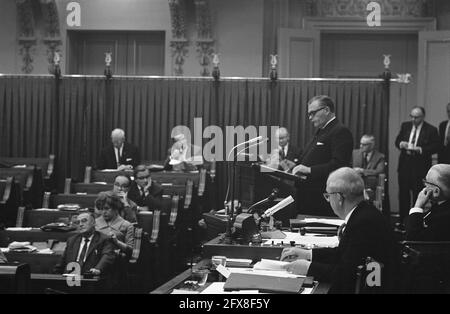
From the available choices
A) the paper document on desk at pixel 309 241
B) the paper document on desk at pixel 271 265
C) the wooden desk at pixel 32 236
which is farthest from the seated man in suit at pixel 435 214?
the wooden desk at pixel 32 236

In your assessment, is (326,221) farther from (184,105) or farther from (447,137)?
(184,105)

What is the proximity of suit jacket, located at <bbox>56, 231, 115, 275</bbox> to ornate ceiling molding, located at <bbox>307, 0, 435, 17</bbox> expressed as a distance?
710cm

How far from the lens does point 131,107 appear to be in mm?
12008

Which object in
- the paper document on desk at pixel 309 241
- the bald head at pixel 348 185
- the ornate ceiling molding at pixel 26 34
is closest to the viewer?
the bald head at pixel 348 185

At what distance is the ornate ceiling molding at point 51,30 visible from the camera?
41.3 ft

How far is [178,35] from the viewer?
41.2 ft

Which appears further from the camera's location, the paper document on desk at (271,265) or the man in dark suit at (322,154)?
the man in dark suit at (322,154)

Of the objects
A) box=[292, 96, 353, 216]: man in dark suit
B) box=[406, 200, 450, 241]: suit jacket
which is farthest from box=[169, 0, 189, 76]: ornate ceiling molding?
box=[406, 200, 450, 241]: suit jacket

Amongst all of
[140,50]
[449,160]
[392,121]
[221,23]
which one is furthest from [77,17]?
[449,160]


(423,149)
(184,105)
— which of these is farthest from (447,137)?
(184,105)

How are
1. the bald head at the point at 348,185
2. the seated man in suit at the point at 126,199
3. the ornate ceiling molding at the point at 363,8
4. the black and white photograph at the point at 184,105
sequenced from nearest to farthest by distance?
the bald head at the point at 348,185, the seated man in suit at the point at 126,199, the black and white photograph at the point at 184,105, the ornate ceiling molding at the point at 363,8

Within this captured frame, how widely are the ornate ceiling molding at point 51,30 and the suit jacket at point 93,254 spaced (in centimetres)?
661

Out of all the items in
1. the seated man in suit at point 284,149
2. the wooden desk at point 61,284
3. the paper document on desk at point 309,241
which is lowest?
the wooden desk at point 61,284

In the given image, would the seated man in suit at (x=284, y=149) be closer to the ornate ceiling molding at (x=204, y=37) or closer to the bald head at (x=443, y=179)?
the ornate ceiling molding at (x=204, y=37)
